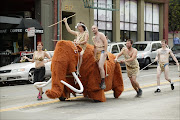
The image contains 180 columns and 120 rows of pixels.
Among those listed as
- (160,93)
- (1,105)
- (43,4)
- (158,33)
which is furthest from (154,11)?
(1,105)

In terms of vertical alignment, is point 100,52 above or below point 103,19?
below

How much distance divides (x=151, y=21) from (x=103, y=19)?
28.6 ft

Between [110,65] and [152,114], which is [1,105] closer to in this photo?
[110,65]

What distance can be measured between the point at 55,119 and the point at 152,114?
211 cm

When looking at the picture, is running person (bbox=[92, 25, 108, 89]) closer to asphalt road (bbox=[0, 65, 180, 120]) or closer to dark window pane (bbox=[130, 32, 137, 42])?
asphalt road (bbox=[0, 65, 180, 120])

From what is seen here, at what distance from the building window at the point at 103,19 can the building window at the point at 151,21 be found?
6.26 m

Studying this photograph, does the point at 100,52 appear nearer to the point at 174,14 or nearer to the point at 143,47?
the point at 143,47

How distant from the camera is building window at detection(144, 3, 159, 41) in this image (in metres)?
41.1

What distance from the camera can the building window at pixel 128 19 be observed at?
37.5 metres

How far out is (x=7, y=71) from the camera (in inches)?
690

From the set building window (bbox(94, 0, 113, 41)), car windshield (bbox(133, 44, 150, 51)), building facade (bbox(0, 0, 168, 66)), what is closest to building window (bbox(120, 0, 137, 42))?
building facade (bbox(0, 0, 168, 66))

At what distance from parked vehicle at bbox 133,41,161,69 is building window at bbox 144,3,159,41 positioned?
44.1 ft

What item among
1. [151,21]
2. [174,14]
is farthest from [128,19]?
[174,14]

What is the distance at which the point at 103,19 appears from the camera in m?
35.2
